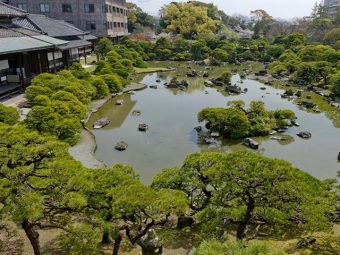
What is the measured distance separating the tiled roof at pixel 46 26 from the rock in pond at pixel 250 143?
22.4 metres

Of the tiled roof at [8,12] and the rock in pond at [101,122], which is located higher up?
the tiled roof at [8,12]

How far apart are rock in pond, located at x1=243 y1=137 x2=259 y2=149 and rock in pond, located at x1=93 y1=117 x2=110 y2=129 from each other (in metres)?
9.58

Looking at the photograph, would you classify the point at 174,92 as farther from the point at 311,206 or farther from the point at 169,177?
the point at 311,206

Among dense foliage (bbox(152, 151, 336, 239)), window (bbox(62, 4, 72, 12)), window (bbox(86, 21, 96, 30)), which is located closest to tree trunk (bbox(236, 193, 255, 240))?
dense foliage (bbox(152, 151, 336, 239))

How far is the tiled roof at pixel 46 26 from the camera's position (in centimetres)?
2910

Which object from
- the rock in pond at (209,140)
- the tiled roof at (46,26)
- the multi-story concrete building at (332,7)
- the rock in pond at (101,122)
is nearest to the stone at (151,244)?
the rock in pond at (209,140)

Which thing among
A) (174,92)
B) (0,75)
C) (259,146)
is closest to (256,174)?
(259,146)

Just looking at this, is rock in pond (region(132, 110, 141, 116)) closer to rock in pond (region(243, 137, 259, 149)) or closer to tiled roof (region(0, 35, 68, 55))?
tiled roof (region(0, 35, 68, 55))

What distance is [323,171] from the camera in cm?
1511

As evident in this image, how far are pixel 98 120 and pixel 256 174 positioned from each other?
16.1 meters

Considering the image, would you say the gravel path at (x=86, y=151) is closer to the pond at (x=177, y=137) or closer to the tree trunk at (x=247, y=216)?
the pond at (x=177, y=137)

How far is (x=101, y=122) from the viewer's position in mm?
20594

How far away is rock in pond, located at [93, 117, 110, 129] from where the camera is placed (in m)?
20.2

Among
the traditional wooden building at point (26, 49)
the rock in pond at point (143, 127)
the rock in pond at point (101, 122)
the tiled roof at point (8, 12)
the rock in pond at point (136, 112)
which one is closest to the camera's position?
the rock in pond at point (143, 127)
